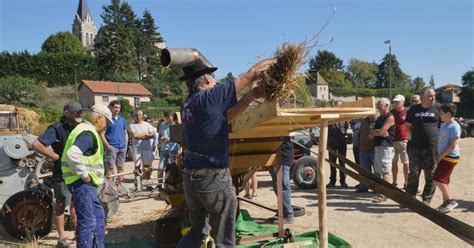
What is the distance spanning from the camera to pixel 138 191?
9.01 m

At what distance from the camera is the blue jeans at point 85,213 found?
4.27 m

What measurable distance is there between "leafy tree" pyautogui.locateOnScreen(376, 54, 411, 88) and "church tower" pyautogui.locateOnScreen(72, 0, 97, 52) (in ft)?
274

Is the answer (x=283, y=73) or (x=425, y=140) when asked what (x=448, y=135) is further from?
(x=283, y=73)

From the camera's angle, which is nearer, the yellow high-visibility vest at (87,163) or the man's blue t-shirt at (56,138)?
the yellow high-visibility vest at (87,163)

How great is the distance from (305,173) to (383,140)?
1894mm

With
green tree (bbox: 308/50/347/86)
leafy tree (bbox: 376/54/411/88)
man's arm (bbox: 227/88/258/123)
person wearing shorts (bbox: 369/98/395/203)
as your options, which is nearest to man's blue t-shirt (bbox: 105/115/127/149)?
person wearing shorts (bbox: 369/98/395/203)

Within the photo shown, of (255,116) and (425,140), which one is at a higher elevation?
(255,116)

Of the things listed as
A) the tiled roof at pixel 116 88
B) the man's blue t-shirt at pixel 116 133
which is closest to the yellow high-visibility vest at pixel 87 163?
the man's blue t-shirt at pixel 116 133

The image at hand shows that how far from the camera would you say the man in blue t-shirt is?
3100 millimetres

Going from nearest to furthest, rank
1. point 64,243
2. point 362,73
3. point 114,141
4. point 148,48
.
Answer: point 64,243, point 114,141, point 148,48, point 362,73

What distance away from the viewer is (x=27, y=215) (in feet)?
18.2

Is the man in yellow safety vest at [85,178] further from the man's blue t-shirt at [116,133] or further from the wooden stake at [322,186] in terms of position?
the man's blue t-shirt at [116,133]

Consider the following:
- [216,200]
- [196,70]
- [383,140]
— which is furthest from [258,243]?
[383,140]

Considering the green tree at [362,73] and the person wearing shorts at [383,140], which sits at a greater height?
the green tree at [362,73]
